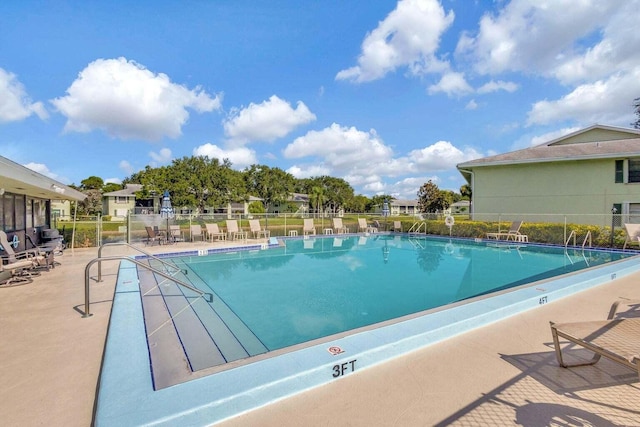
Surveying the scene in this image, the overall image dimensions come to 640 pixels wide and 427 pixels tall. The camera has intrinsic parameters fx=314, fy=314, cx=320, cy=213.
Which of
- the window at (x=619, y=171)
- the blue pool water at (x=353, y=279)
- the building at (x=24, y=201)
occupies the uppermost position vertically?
the window at (x=619, y=171)

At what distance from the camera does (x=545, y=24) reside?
36.3ft

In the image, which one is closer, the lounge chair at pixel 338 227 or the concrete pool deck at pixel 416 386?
the concrete pool deck at pixel 416 386

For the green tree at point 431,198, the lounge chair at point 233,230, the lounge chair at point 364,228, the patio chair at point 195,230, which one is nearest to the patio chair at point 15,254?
the patio chair at point 195,230

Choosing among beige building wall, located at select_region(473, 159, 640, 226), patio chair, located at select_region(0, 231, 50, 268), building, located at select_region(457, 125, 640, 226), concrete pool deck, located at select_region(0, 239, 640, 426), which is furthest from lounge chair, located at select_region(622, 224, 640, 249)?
patio chair, located at select_region(0, 231, 50, 268)

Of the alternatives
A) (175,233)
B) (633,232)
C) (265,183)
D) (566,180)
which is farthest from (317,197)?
(633,232)

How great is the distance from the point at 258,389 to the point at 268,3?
1290 centimetres

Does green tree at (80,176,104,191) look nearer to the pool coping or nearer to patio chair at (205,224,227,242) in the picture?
patio chair at (205,224,227,242)

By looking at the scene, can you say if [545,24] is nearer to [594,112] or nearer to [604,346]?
[604,346]

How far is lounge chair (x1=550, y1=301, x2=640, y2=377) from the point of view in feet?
7.55

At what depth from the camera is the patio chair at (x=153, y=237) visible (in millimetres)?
12805

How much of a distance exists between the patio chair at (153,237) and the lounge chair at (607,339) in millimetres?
13452

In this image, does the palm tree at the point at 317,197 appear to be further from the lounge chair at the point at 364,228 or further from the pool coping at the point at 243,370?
the pool coping at the point at 243,370

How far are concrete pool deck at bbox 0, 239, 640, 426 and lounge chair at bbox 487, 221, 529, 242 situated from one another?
1186 cm

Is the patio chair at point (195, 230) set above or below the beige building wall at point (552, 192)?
below
